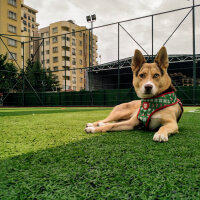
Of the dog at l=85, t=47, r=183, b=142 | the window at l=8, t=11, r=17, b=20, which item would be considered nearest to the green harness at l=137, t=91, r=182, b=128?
the dog at l=85, t=47, r=183, b=142

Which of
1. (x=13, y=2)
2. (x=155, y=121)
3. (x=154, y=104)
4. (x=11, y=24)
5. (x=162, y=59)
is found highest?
(x=13, y=2)

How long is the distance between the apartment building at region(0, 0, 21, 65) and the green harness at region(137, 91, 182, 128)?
95.9 feet

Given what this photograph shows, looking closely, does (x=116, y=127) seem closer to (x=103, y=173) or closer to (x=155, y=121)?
(x=155, y=121)

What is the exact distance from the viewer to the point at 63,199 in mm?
742

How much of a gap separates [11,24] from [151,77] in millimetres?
33542

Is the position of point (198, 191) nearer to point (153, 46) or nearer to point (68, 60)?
point (153, 46)

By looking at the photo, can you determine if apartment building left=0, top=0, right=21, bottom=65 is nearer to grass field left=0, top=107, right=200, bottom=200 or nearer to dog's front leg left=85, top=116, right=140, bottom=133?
dog's front leg left=85, top=116, right=140, bottom=133

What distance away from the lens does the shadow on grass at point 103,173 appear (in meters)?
0.79

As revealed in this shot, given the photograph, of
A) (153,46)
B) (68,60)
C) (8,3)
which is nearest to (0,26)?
(8,3)

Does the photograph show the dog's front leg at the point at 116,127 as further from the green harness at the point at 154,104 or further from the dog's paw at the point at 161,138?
the dog's paw at the point at 161,138

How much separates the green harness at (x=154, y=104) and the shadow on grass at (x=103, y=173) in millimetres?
785

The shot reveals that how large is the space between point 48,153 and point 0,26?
33.1 meters

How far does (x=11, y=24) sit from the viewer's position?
29.3 metres

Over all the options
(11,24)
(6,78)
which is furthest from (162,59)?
(11,24)
